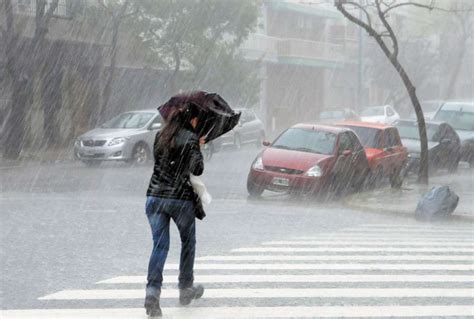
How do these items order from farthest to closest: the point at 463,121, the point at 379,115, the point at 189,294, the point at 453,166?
the point at 379,115
the point at 463,121
the point at 453,166
the point at 189,294

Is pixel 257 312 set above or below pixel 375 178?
above

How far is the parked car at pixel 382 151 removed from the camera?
20922mm

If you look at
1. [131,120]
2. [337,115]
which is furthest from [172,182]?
[337,115]

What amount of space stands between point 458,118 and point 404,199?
13843 millimetres

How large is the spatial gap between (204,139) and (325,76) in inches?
2050

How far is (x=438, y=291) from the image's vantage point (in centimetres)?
857

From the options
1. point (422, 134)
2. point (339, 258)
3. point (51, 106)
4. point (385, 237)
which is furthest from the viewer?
point (51, 106)

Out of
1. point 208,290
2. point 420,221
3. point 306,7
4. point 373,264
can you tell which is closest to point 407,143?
point 420,221

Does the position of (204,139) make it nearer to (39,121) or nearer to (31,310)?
(31,310)

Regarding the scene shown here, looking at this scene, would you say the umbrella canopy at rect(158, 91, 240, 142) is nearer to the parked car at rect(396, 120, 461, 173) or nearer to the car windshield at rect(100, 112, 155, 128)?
the parked car at rect(396, 120, 461, 173)

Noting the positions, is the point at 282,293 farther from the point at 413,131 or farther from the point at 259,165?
the point at 413,131

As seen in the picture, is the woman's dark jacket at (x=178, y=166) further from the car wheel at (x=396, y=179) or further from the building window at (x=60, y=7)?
the building window at (x=60, y=7)

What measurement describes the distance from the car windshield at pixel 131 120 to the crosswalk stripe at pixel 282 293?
18.5m

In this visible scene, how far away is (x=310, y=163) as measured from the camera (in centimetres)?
1784
